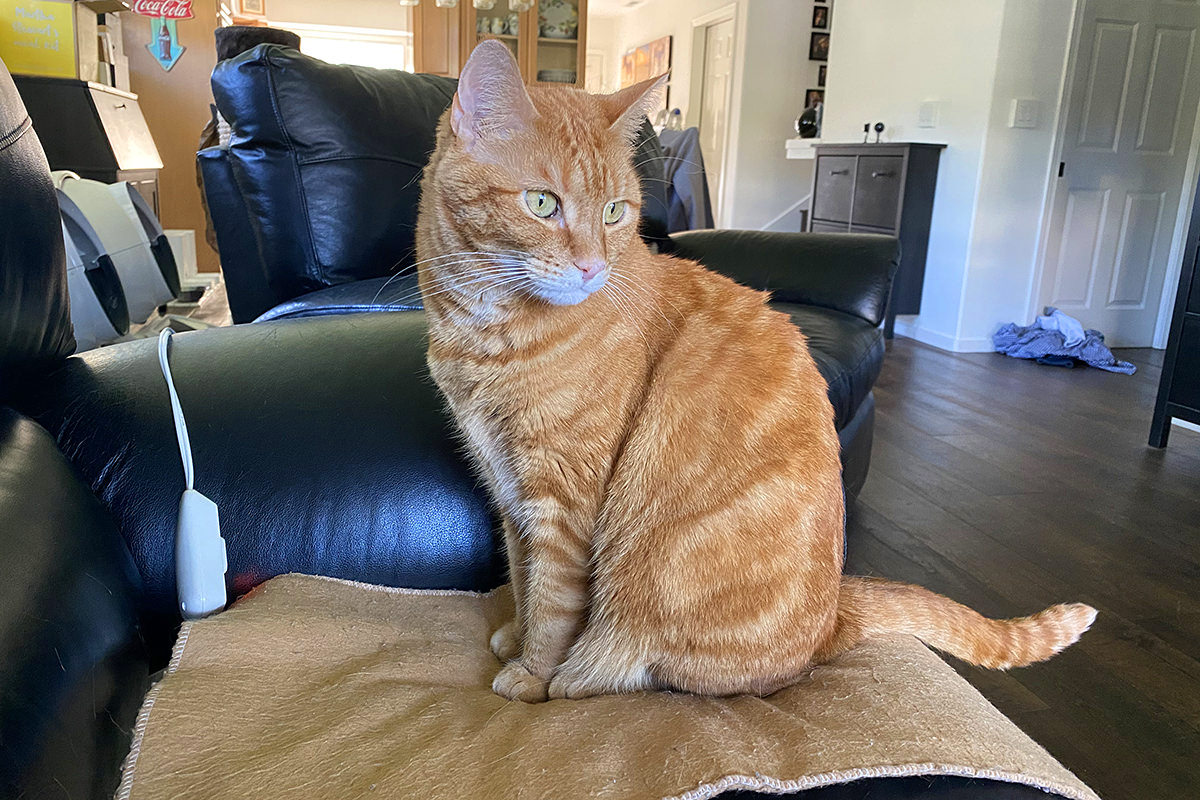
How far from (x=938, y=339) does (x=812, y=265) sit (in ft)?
9.34

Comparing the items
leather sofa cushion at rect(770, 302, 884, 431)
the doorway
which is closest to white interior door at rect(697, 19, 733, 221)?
the doorway

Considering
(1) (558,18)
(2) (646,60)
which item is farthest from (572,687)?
(2) (646,60)

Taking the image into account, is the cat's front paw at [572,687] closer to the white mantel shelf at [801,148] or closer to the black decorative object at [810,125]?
the white mantel shelf at [801,148]

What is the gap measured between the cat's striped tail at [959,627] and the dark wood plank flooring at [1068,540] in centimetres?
48

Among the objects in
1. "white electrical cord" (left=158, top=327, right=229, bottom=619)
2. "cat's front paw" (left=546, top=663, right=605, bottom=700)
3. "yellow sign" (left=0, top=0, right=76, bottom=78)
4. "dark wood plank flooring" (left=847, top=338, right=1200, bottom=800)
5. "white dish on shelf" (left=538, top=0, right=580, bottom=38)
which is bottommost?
"dark wood plank flooring" (left=847, top=338, right=1200, bottom=800)

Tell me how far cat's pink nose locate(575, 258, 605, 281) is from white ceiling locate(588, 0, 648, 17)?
941cm

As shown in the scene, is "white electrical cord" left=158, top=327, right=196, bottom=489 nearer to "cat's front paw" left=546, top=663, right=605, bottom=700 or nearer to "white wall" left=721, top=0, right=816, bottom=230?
"cat's front paw" left=546, top=663, right=605, bottom=700

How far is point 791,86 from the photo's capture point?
24.1 ft

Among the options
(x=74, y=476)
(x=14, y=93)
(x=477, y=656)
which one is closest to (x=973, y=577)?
(x=477, y=656)

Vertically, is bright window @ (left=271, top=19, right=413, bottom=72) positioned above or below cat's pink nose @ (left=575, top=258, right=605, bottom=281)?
above

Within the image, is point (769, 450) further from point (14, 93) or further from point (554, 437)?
point (14, 93)

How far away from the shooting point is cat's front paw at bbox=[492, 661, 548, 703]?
3.12 feet

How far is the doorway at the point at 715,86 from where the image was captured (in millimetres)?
7456

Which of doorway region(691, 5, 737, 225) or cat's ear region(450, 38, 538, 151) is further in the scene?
doorway region(691, 5, 737, 225)
